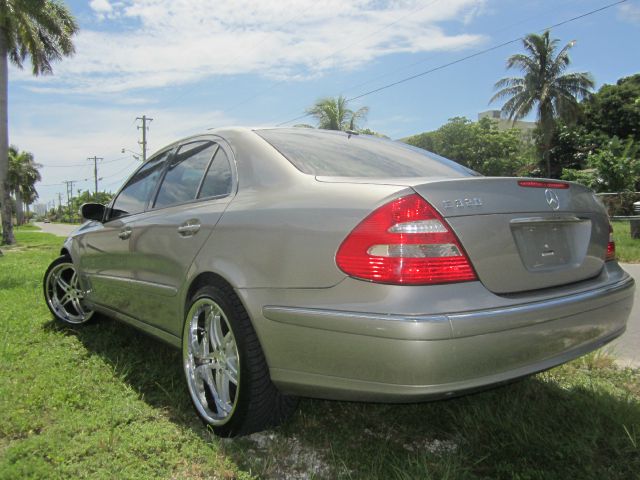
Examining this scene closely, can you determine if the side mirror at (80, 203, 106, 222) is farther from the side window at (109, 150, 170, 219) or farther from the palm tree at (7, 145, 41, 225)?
the palm tree at (7, 145, 41, 225)

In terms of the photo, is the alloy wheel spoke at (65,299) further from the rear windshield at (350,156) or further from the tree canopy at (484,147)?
the tree canopy at (484,147)

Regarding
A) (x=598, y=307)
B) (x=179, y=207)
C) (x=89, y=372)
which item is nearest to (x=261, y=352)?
(x=179, y=207)

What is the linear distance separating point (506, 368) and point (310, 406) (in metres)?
1.22

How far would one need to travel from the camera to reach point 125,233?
3441 mm

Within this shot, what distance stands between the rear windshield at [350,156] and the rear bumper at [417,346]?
0.75 meters

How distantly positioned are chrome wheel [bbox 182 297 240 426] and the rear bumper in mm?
407

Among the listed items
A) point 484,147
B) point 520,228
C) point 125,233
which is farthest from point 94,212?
point 484,147

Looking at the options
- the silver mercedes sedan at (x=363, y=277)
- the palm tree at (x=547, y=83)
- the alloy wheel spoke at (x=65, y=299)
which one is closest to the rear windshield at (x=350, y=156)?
the silver mercedes sedan at (x=363, y=277)

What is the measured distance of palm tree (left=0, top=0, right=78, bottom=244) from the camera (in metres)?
17.1

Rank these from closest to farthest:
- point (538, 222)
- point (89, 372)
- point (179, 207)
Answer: point (538, 222) → point (179, 207) → point (89, 372)

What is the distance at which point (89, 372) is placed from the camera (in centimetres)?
329

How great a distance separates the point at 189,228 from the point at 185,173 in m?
0.58

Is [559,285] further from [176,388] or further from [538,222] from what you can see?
[176,388]

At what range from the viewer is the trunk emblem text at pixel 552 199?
222 centimetres
